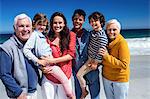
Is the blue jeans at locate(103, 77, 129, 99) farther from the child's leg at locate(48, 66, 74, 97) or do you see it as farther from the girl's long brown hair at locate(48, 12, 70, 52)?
the girl's long brown hair at locate(48, 12, 70, 52)

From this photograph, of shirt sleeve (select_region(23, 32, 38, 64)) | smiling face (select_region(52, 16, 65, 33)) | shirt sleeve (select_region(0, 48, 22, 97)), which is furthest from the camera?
smiling face (select_region(52, 16, 65, 33))

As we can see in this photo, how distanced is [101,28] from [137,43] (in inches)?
462

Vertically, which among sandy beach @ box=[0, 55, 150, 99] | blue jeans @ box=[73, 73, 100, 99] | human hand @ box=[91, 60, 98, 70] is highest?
human hand @ box=[91, 60, 98, 70]

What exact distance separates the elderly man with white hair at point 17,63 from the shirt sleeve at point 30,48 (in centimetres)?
3

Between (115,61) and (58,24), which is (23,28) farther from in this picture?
(115,61)

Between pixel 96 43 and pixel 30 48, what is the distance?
67 centimetres

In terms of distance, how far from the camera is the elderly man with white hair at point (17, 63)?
7.98 ft

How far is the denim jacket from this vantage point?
9.77ft

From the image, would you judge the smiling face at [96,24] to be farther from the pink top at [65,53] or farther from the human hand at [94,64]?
the human hand at [94,64]

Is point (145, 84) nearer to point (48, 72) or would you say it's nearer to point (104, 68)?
point (104, 68)

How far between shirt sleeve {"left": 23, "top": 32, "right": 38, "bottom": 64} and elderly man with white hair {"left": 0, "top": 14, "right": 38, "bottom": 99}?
0.03 meters

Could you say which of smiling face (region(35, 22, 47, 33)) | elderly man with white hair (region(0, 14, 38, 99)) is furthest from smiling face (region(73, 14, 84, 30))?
elderly man with white hair (region(0, 14, 38, 99))

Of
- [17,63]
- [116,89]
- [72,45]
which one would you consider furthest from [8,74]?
[116,89]

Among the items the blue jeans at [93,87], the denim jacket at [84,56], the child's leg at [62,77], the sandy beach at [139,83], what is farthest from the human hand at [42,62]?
the sandy beach at [139,83]
